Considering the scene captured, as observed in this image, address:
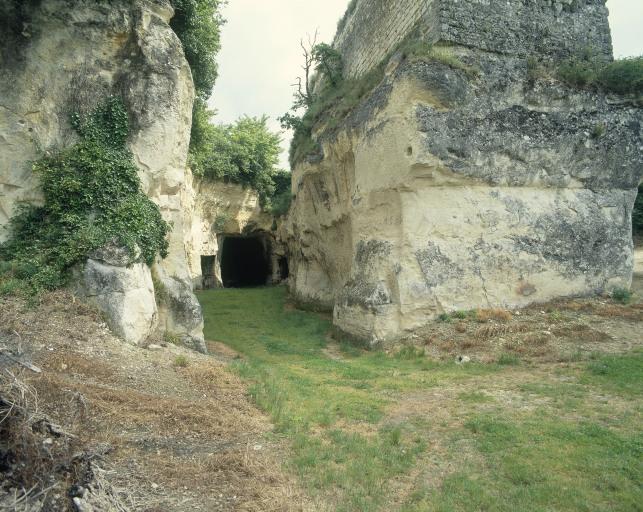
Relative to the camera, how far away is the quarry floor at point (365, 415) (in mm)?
4332

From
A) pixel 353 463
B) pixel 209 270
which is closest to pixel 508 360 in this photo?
pixel 353 463

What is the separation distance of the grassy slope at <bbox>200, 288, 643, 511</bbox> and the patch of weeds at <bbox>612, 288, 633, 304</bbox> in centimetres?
338

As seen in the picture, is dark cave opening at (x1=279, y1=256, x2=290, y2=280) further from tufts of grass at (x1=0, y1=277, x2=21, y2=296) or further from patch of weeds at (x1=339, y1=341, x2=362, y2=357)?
tufts of grass at (x1=0, y1=277, x2=21, y2=296)

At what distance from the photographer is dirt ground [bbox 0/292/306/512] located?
13.7 ft

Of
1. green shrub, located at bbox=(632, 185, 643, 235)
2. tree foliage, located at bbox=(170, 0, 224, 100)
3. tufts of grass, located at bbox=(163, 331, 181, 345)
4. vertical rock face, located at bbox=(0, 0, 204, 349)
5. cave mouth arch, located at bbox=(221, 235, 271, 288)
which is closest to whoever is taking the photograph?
tufts of grass, located at bbox=(163, 331, 181, 345)

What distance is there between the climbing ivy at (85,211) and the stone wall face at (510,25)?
7.79 metres

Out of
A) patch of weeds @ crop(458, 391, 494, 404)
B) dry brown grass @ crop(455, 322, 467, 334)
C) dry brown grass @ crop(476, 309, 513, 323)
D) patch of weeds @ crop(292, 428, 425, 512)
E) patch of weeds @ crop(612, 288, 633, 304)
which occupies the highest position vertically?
patch of weeds @ crop(612, 288, 633, 304)

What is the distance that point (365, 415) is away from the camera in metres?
6.57

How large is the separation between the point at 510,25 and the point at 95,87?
1010 centimetres

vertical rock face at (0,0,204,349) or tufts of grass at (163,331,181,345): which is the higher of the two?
vertical rock face at (0,0,204,349)

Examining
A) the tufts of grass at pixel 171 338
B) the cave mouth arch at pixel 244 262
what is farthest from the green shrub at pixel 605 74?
the cave mouth arch at pixel 244 262

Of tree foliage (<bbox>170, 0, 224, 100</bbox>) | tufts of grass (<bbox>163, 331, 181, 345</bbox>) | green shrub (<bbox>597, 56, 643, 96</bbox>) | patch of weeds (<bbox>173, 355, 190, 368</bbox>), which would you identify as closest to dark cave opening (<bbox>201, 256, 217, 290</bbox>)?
tree foliage (<bbox>170, 0, 224, 100</bbox>)

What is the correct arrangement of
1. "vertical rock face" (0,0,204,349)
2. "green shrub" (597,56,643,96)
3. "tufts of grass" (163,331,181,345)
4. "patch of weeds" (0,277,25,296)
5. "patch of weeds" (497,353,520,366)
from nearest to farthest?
"patch of weeds" (0,277,25,296), "patch of weeds" (497,353,520,366), "tufts of grass" (163,331,181,345), "vertical rock face" (0,0,204,349), "green shrub" (597,56,643,96)

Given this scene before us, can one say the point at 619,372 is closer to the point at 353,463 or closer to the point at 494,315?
the point at 494,315
